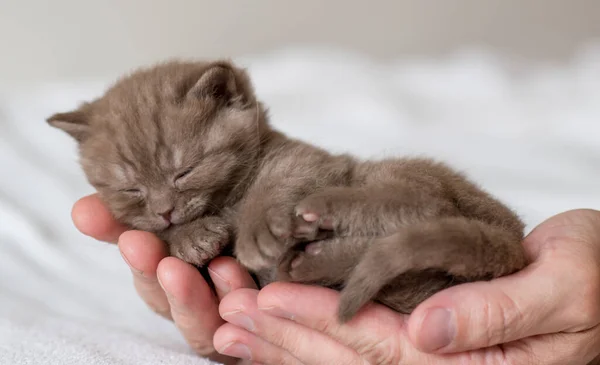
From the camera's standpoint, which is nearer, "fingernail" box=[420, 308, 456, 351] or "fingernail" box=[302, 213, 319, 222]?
"fingernail" box=[420, 308, 456, 351]

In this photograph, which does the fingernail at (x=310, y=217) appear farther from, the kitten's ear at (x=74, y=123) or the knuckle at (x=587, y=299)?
the kitten's ear at (x=74, y=123)

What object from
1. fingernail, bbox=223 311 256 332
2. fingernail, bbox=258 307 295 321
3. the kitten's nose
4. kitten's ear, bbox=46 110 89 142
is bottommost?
fingernail, bbox=223 311 256 332

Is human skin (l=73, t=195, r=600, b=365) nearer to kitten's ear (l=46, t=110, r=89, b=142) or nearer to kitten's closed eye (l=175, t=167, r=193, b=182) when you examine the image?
kitten's closed eye (l=175, t=167, r=193, b=182)

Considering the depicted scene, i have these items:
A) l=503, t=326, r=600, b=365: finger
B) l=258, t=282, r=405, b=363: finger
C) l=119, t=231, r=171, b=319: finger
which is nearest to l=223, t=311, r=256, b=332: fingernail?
l=258, t=282, r=405, b=363: finger

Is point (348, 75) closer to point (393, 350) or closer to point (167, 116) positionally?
point (167, 116)

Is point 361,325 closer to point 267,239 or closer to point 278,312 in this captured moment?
point 278,312

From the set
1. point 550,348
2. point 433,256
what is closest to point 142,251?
→ point 433,256

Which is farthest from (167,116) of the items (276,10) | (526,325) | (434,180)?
(276,10)
